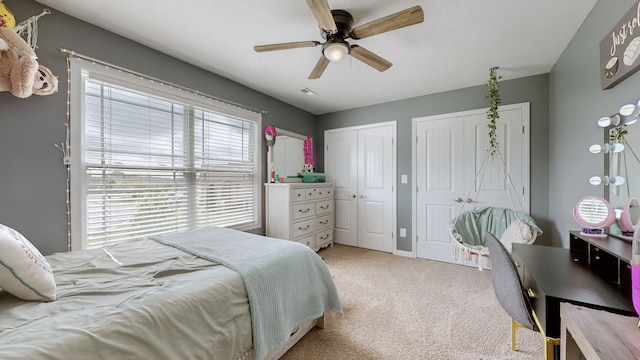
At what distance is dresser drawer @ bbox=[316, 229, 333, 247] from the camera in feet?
12.3

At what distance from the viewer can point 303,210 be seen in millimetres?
3457

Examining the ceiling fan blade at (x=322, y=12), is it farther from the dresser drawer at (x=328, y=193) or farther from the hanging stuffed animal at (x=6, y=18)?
the dresser drawer at (x=328, y=193)

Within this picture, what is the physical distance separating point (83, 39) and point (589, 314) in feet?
11.0

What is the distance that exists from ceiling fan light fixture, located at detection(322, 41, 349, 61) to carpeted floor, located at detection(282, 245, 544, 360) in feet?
7.06

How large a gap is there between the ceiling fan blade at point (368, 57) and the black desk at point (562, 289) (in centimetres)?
173

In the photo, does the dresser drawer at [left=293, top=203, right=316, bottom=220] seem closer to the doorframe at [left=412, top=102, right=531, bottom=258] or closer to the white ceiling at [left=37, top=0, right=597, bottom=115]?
the doorframe at [left=412, top=102, right=531, bottom=258]

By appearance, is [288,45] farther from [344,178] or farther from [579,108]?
[344,178]

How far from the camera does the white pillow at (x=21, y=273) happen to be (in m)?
0.97

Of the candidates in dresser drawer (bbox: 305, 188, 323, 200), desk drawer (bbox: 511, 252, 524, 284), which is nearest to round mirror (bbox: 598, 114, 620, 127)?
desk drawer (bbox: 511, 252, 524, 284)

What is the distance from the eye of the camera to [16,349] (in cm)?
72

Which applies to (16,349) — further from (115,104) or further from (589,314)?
(115,104)

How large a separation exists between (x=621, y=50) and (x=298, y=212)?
308 centimetres

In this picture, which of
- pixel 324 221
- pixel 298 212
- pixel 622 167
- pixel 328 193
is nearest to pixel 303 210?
pixel 298 212

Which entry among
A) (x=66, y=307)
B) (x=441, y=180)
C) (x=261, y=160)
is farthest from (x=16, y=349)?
(x=441, y=180)
